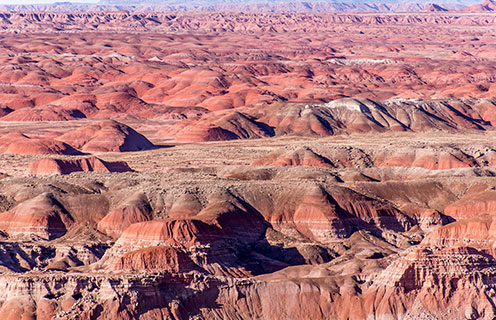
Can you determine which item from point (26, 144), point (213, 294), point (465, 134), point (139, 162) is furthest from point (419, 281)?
point (465, 134)

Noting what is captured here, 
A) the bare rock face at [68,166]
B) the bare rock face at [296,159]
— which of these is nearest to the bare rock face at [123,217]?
the bare rock face at [68,166]

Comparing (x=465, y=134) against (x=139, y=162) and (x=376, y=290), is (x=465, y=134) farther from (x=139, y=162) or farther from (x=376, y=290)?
(x=376, y=290)

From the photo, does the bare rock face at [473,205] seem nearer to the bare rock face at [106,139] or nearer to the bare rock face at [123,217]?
the bare rock face at [123,217]

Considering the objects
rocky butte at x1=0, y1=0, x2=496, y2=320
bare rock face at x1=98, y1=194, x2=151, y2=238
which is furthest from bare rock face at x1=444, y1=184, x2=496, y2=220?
bare rock face at x1=98, y1=194, x2=151, y2=238

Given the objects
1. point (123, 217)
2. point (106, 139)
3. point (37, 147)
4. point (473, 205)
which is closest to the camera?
point (123, 217)

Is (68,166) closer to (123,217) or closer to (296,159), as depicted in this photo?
(296,159)

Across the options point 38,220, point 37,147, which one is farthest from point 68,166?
point 38,220

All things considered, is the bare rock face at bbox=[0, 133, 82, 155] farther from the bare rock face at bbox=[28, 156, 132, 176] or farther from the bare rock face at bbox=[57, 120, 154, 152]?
the bare rock face at bbox=[28, 156, 132, 176]
